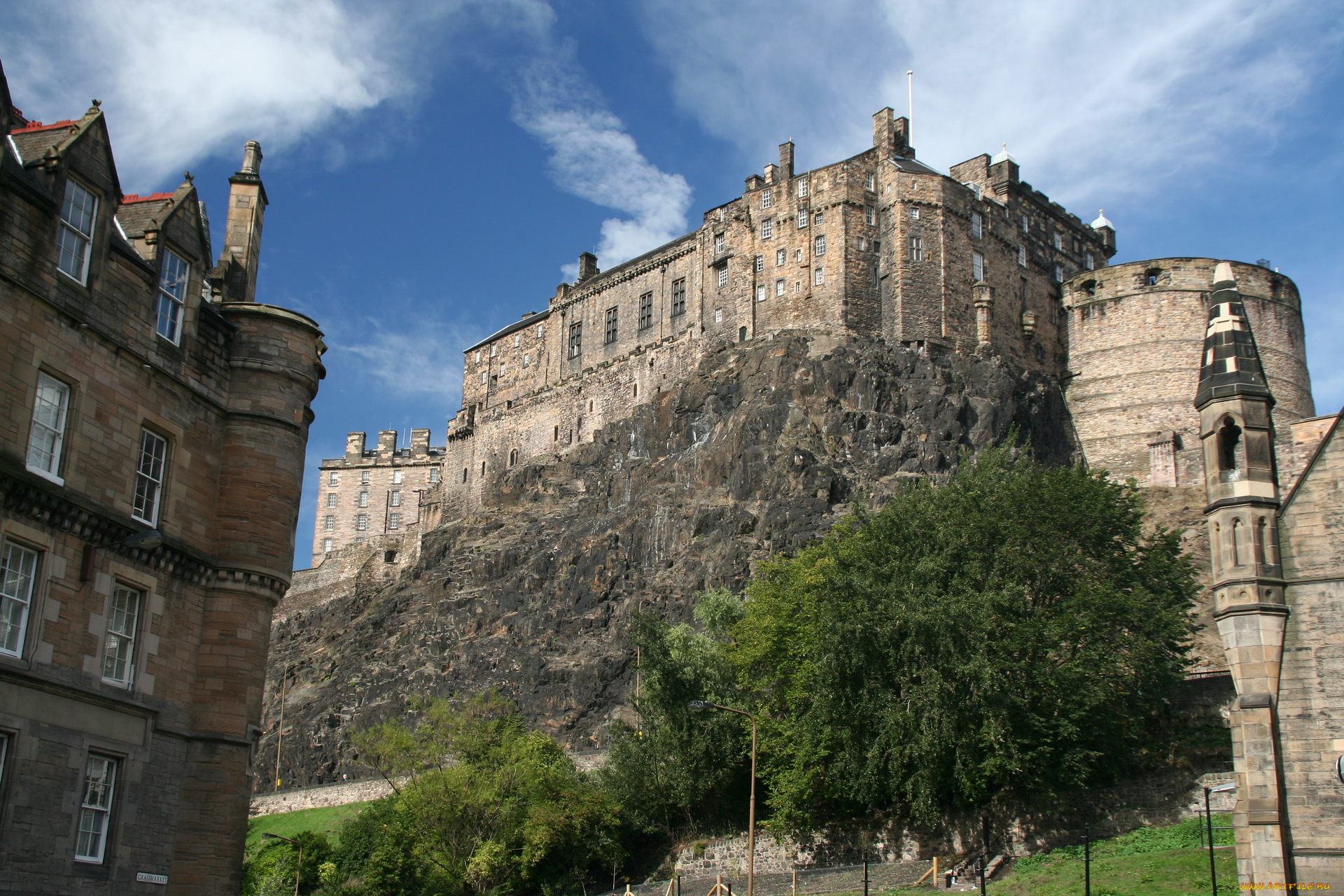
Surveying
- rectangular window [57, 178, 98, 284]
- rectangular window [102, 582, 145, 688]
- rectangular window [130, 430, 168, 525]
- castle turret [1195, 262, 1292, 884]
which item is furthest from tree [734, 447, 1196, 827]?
rectangular window [57, 178, 98, 284]

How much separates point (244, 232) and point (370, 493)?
8693cm

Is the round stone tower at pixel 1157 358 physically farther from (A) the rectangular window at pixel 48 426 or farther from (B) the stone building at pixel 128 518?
(A) the rectangular window at pixel 48 426

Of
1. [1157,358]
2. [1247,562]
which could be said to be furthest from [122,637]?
[1157,358]

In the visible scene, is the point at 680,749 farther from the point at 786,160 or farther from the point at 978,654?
the point at 786,160

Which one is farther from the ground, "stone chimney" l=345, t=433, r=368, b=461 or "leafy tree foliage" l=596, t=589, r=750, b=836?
"stone chimney" l=345, t=433, r=368, b=461

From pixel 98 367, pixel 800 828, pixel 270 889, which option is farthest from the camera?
pixel 270 889

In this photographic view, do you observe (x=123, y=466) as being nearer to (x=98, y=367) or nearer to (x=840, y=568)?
(x=98, y=367)

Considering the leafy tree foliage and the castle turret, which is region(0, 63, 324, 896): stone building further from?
the leafy tree foliage

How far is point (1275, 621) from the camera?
19078 mm

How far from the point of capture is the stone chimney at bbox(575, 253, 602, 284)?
8862 centimetres

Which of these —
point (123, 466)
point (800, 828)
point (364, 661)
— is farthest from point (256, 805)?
point (123, 466)

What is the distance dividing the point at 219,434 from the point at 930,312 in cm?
5115

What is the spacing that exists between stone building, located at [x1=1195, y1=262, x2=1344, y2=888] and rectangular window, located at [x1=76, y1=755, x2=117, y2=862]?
1586 cm

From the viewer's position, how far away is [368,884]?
1585 inches
